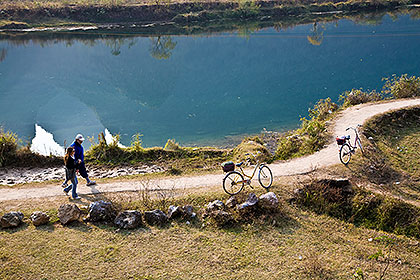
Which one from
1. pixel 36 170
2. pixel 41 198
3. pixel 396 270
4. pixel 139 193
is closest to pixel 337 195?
pixel 396 270

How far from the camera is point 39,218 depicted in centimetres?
1002

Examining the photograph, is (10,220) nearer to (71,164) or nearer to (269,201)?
(71,164)

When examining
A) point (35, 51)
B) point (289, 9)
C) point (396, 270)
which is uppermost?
point (289, 9)

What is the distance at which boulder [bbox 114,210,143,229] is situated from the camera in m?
9.99

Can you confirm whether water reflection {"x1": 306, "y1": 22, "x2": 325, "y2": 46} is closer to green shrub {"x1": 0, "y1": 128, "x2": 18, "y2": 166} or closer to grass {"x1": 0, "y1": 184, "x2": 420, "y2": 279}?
green shrub {"x1": 0, "y1": 128, "x2": 18, "y2": 166}

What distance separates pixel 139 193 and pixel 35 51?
106ft

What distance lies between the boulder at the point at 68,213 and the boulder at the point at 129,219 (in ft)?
3.81

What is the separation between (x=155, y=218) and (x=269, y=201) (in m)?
3.34

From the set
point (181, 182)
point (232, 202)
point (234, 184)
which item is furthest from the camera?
point (181, 182)

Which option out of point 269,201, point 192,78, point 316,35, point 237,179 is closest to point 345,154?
point 269,201

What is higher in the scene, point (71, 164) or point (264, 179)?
point (71, 164)

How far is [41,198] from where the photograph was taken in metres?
11.8

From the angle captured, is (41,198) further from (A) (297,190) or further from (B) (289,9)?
(B) (289,9)

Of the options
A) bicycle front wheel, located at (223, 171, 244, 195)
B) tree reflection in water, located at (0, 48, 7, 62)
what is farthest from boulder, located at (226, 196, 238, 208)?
tree reflection in water, located at (0, 48, 7, 62)
